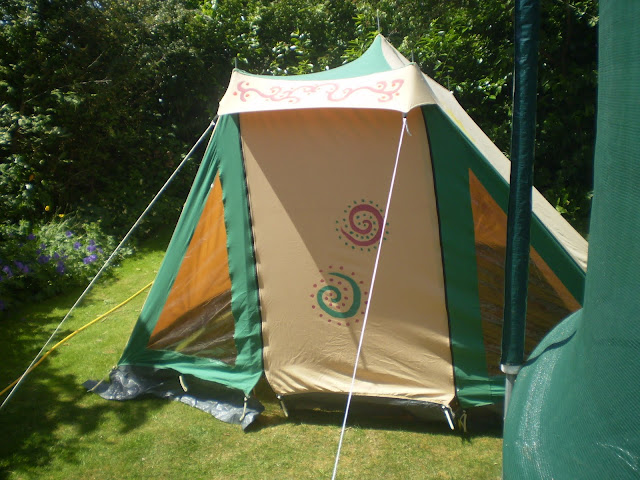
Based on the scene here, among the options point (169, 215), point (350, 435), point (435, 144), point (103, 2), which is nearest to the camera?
point (435, 144)

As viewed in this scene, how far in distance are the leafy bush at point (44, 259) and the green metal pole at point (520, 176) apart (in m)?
4.66

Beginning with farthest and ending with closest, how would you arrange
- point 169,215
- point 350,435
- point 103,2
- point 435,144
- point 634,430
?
1. point 169,215
2. point 103,2
3. point 350,435
4. point 435,144
5. point 634,430

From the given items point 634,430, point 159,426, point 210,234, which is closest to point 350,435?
point 159,426

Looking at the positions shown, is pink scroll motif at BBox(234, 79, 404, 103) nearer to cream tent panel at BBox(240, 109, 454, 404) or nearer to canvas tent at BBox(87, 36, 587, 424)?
canvas tent at BBox(87, 36, 587, 424)

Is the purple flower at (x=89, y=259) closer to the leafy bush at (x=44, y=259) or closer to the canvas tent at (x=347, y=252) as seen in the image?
the leafy bush at (x=44, y=259)

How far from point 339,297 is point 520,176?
173 cm

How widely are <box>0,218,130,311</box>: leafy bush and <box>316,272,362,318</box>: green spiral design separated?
329 centimetres

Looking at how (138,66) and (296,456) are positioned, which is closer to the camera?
(296,456)

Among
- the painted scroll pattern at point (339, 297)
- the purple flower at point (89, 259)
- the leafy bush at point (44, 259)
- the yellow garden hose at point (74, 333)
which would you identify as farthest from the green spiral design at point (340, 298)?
the purple flower at point (89, 259)

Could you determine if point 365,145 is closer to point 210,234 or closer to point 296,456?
point 210,234

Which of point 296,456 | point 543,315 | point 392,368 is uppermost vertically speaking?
point 543,315

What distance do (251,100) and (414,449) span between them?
7.20 ft

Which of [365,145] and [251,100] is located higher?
[251,100]

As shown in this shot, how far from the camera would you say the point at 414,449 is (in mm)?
3006
